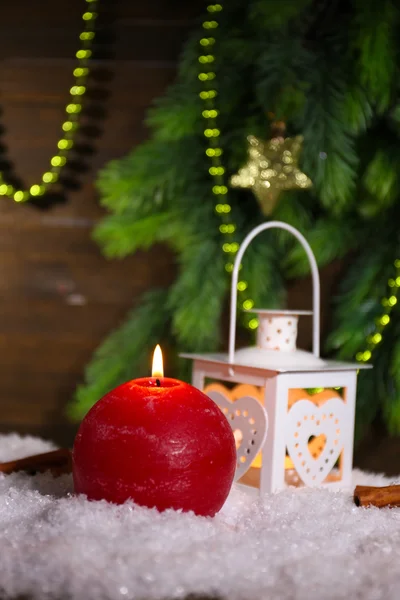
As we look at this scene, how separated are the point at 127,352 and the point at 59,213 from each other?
1.26ft

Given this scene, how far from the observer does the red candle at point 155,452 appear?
31.3 inches

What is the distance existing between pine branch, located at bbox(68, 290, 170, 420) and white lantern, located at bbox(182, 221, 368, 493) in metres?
0.29

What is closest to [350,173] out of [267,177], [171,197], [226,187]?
[267,177]

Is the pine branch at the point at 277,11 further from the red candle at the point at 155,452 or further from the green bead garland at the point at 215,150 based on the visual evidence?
the red candle at the point at 155,452

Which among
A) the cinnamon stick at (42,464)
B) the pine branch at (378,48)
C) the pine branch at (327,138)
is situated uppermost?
the pine branch at (378,48)

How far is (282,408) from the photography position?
1.00m

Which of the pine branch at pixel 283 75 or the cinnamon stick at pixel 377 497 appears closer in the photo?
the cinnamon stick at pixel 377 497

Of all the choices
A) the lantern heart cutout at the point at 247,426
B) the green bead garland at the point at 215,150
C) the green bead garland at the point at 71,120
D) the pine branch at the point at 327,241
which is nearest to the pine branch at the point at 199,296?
the green bead garland at the point at 215,150

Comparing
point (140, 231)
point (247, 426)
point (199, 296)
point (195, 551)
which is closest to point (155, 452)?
point (195, 551)

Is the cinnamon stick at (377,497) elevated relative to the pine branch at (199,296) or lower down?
lower down

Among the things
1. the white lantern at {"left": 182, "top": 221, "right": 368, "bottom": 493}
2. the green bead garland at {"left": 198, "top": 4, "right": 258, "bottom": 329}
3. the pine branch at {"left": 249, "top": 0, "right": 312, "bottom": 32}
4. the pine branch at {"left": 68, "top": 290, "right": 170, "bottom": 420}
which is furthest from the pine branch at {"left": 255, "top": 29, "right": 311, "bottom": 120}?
the pine branch at {"left": 68, "top": 290, "right": 170, "bottom": 420}

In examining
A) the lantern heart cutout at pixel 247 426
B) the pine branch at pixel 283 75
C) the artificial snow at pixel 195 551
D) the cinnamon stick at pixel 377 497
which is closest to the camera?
the artificial snow at pixel 195 551

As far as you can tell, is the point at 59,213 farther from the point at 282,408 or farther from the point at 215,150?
the point at 282,408

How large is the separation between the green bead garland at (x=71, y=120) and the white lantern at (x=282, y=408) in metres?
0.63
